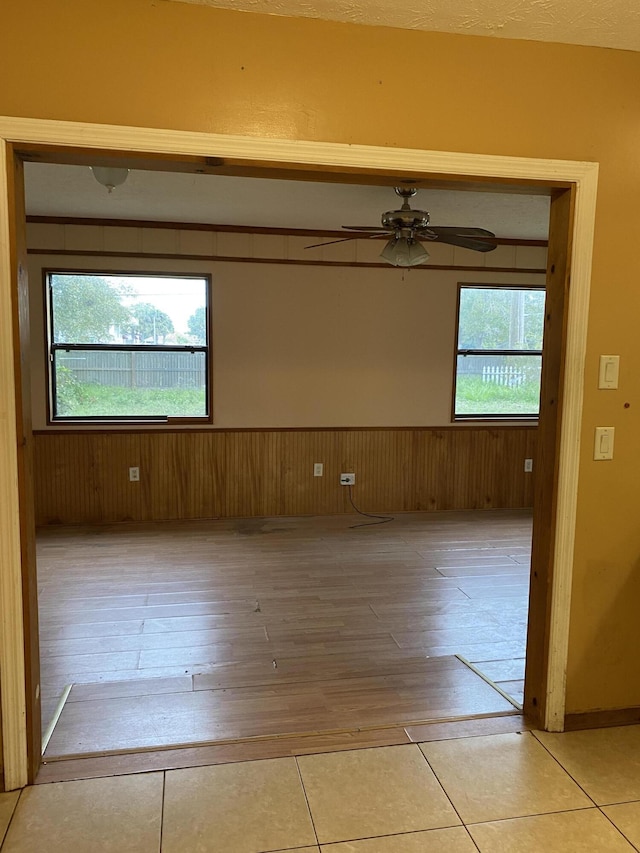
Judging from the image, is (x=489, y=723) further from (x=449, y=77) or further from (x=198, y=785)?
(x=449, y=77)

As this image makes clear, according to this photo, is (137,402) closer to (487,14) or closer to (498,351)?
(498,351)

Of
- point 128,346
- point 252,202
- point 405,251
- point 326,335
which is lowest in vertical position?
point 128,346

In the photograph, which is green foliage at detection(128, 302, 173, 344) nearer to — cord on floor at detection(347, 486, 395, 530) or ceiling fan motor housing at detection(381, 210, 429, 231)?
cord on floor at detection(347, 486, 395, 530)

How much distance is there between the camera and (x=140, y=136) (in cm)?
169

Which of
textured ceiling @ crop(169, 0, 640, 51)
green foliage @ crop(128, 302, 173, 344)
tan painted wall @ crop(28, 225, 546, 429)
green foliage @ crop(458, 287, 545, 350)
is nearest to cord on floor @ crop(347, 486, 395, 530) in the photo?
tan painted wall @ crop(28, 225, 546, 429)

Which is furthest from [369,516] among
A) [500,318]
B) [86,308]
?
[86,308]

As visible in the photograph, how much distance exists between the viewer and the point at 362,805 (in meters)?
1.75

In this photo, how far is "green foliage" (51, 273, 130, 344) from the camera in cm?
474

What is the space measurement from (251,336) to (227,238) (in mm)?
822

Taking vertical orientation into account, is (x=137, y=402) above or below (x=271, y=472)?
above

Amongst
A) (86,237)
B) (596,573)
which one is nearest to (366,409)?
(86,237)

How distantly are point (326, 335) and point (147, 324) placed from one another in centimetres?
150

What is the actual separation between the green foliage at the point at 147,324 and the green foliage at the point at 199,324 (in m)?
0.19

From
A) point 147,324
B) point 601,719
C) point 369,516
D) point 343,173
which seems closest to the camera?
point 343,173
